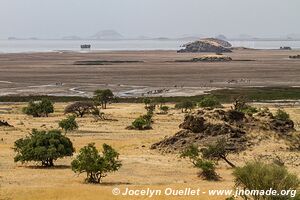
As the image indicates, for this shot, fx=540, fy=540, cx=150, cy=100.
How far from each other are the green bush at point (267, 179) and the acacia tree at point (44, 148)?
17.0 m

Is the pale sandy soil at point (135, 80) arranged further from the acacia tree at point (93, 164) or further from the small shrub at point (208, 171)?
the acacia tree at point (93, 164)

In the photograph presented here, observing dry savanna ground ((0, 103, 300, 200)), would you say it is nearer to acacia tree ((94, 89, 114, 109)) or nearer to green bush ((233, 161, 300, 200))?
green bush ((233, 161, 300, 200))

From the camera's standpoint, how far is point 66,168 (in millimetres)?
36312

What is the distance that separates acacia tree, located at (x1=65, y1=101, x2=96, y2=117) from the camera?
2724 inches

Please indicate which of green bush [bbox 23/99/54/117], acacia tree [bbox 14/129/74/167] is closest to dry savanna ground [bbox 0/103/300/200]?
acacia tree [bbox 14/129/74/167]

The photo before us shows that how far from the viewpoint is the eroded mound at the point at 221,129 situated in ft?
144

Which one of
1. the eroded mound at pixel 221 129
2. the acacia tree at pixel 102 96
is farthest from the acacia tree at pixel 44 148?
the acacia tree at pixel 102 96

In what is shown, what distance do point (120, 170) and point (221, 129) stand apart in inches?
470

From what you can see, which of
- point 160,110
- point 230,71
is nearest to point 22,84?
point 160,110

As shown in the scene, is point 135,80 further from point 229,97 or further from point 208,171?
point 208,171

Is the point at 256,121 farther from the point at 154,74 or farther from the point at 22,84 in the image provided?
the point at 154,74

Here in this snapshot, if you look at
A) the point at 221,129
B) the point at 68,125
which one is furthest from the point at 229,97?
the point at 221,129

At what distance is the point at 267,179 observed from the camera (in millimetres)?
22609

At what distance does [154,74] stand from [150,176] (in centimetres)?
11037
